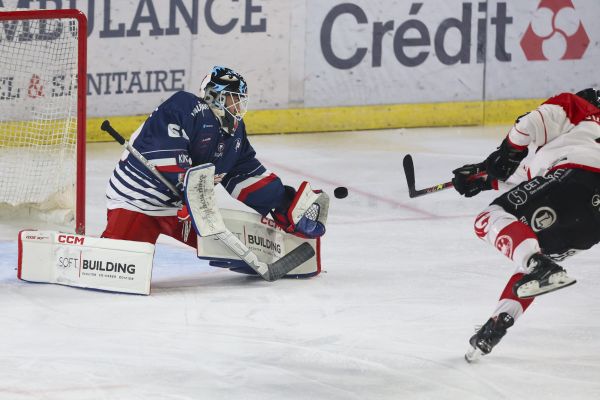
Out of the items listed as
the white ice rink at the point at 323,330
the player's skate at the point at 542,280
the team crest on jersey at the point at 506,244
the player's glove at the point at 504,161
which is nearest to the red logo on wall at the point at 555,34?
the white ice rink at the point at 323,330

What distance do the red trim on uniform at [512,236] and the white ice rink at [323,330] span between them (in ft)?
1.28

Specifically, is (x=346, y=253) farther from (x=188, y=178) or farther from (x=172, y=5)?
(x=172, y=5)

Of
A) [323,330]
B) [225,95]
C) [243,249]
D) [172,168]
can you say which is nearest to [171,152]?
[172,168]

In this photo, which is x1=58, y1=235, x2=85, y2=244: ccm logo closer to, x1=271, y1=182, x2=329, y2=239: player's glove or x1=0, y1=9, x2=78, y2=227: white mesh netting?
x1=271, y1=182, x2=329, y2=239: player's glove

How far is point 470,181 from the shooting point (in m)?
4.13

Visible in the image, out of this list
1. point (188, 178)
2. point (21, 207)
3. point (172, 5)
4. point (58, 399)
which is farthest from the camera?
point (172, 5)

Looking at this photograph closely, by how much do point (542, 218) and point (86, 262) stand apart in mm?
1666

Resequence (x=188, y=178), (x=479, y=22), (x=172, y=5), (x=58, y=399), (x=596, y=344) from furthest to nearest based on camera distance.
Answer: (x=479, y=22), (x=172, y=5), (x=188, y=178), (x=596, y=344), (x=58, y=399)

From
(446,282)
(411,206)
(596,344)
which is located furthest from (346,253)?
(596,344)

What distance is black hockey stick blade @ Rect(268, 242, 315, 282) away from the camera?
4.75m

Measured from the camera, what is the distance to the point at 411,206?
625 centimetres

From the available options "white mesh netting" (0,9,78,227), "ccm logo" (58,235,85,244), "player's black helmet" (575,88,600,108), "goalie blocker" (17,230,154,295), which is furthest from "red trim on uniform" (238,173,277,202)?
"player's black helmet" (575,88,600,108)

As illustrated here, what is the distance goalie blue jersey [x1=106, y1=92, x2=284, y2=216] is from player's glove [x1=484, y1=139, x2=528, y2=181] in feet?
3.77

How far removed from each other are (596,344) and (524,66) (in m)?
4.74
